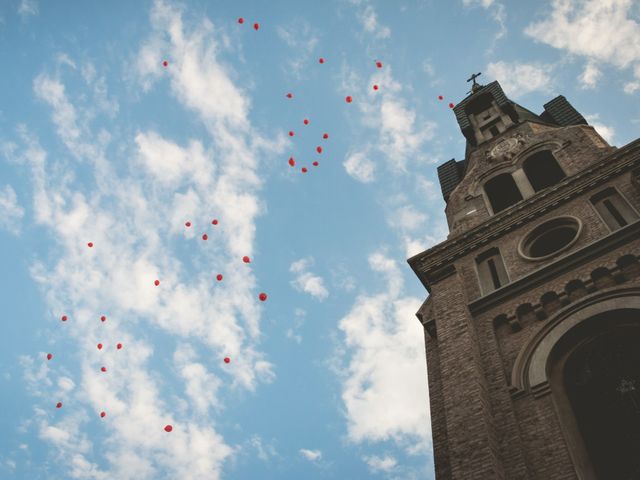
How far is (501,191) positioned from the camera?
20.6 meters

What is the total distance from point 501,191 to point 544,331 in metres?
9.48

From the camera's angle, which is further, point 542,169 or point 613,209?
point 542,169

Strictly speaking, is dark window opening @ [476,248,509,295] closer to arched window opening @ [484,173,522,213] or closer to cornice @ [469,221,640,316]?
cornice @ [469,221,640,316]

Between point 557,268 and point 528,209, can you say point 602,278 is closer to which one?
point 557,268

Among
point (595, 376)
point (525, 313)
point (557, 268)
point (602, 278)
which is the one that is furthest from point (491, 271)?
point (595, 376)

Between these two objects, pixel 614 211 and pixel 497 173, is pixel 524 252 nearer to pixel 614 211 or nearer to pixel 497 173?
pixel 614 211

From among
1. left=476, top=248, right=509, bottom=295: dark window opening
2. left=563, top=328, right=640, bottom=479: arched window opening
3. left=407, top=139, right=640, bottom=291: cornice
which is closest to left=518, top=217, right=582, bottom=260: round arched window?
left=407, top=139, right=640, bottom=291: cornice

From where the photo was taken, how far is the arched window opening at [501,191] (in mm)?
19891

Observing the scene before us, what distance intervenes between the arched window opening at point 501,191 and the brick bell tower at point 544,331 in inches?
52.9

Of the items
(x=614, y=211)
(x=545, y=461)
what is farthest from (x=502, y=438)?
(x=614, y=211)

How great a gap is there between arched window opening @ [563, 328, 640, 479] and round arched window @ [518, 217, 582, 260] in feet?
11.6

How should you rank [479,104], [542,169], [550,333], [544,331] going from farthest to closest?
1. [479,104]
2. [542,169]
3. [544,331]
4. [550,333]

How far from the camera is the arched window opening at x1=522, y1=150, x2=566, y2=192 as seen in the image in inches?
774

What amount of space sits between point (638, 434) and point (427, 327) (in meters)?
5.88
